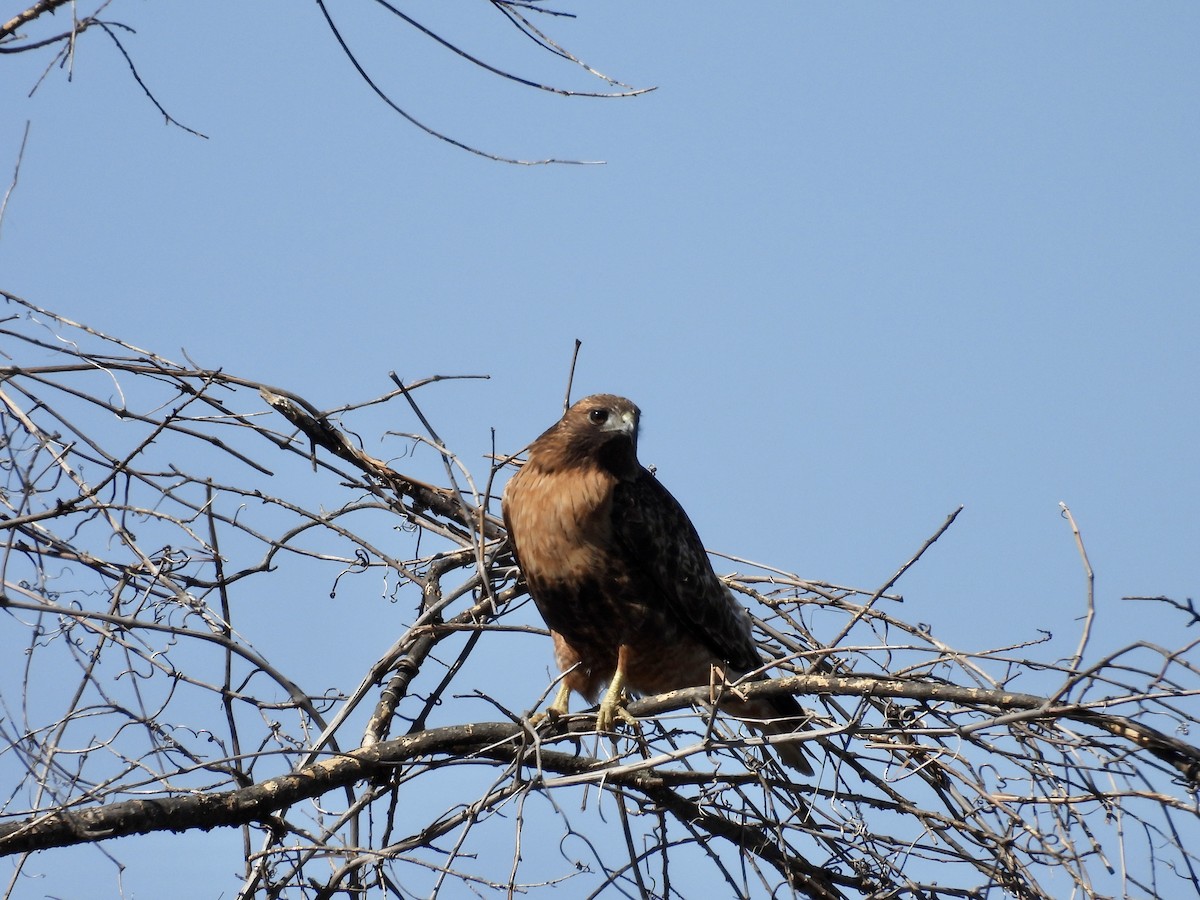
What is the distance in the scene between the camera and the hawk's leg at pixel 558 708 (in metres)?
4.20

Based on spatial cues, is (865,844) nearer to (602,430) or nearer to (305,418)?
(602,430)

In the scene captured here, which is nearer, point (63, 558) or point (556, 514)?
point (63, 558)

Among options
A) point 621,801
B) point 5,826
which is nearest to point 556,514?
point 621,801

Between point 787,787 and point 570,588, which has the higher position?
point 570,588

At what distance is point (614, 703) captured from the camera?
14.0 feet

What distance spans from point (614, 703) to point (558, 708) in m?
0.31

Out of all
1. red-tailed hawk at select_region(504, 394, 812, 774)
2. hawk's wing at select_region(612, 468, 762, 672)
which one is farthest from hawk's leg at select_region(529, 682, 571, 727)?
hawk's wing at select_region(612, 468, 762, 672)

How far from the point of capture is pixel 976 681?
3.40m

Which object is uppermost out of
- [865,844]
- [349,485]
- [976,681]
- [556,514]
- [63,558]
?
[349,485]

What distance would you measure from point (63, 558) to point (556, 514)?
165cm

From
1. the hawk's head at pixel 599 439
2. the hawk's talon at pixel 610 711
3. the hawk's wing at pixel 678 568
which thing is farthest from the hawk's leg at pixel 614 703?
the hawk's head at pixel 599 439

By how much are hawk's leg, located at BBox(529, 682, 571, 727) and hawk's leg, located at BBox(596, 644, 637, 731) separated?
15cm

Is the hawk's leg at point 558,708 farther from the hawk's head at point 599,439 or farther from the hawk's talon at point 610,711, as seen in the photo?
the hawk's head at point 599,439

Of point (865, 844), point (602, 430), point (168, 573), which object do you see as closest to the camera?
point (865, 844)
